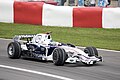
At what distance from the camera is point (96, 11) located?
18781 mm

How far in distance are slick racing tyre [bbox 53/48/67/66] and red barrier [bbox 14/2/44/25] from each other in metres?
9.58

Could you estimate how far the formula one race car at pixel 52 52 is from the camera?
412 inches

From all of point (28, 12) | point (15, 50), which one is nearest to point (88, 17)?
point (28, 12)

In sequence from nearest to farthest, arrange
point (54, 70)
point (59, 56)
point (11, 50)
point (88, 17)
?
1. point (54, 70)
2. point (59, 56)
3. point (11, 50)
4. point (88, 17)

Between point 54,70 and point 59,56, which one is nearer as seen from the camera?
point 54,70

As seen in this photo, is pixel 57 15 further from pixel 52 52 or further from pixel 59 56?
pixel 59 56

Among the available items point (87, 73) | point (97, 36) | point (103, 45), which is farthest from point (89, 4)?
point (87, 73)

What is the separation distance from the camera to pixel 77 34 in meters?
18.3

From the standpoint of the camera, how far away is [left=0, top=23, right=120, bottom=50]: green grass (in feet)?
52.2

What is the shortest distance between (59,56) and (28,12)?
33.8 ft

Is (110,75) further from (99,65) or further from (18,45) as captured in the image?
(18,45)

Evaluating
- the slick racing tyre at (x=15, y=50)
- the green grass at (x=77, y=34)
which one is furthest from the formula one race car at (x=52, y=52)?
the green grass at (x=77, y=34)

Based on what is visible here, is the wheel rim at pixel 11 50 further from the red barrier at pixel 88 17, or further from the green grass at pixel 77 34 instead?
→ the red barrier at pixel 88 17

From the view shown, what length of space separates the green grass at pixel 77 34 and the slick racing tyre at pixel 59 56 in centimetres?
444
